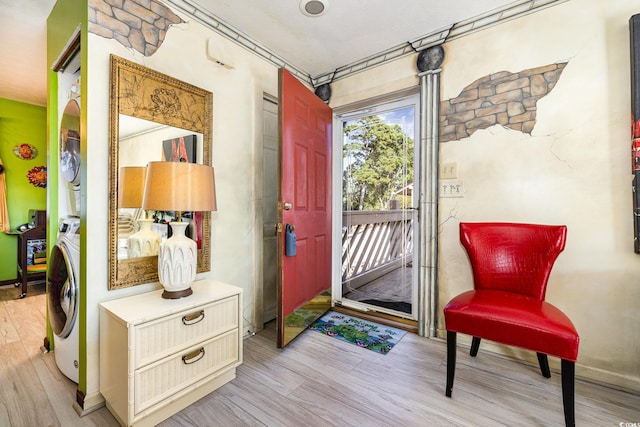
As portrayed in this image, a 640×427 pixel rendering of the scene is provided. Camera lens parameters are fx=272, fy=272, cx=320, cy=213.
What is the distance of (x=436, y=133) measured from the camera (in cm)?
227

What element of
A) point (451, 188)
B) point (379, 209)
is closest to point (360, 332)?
point (379, 209)

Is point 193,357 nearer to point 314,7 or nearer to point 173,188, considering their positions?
point 173,188

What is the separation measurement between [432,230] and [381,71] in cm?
156

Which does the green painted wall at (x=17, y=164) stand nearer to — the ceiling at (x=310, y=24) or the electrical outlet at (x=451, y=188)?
the ceiling at (x=310, y=24)

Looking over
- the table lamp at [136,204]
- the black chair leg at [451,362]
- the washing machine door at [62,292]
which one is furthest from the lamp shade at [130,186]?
the black chair leg at [451,362]

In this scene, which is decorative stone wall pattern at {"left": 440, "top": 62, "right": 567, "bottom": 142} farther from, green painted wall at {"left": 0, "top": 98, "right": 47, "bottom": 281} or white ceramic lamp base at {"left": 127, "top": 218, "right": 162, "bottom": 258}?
green painted wall at {"left": 0, "top": 98, "right": 47, "bottom": 281}

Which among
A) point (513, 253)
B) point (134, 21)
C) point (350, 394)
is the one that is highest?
point (134, 21)

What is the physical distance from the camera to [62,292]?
1.74 meters

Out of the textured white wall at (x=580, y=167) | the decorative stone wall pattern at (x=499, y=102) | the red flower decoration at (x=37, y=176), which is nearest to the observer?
the textured white wall at (x=580, y=167)

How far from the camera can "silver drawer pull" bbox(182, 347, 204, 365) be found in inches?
57.9

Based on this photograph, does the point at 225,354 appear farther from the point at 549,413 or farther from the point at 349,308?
the point at 549,413

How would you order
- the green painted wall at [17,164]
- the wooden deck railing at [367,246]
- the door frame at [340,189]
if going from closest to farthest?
the door frame at [340,189]
the wooden deck railing at [367,246]
the green painted wall at [17,164]

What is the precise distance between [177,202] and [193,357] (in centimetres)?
86

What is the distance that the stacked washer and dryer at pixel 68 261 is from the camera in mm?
1606
